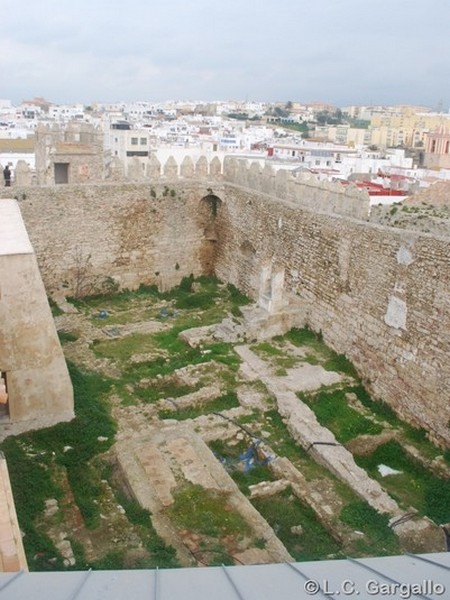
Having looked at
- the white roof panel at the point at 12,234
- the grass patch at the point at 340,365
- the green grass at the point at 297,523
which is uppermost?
the white roof panel at the point at 12,234

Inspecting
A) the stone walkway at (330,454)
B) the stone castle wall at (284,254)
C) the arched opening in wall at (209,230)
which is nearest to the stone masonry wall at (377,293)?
the stone castle wall at (284,254)

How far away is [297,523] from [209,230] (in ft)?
32.1

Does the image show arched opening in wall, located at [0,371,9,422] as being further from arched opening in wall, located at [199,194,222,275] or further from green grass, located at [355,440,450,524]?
arched opening in wall, located at [199,194,222,275]

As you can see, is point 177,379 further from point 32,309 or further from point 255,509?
point 255,509

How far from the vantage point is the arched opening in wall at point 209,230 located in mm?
15391

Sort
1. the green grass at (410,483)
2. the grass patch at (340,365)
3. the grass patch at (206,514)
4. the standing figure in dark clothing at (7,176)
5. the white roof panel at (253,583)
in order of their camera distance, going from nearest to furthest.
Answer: the white roof panel at (253,583) < the grass patch at (206,514) < the green grass at (410,483) < the grass patch at (340,365) < the standing figure in dark clothing at (7,176)

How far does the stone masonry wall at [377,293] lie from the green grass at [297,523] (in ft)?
8.66

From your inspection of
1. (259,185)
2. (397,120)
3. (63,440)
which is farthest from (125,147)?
(397,120)

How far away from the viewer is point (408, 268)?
921cm

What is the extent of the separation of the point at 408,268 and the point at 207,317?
16.8ft

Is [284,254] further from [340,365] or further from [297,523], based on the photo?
[297,523]

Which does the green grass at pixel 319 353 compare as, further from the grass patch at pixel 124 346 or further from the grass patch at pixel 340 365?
the grass patch at pixel 124 346

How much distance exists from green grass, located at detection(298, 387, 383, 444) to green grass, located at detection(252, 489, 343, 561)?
155cm

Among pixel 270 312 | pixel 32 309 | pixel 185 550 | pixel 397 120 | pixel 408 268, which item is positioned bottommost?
pixel 185 550
